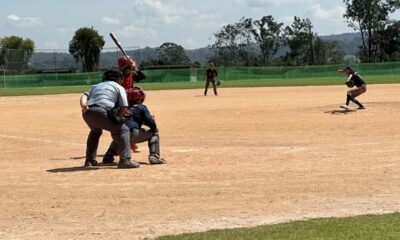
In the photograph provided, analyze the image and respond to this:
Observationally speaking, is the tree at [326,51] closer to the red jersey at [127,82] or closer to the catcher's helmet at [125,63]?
the red jersey at [127,82]

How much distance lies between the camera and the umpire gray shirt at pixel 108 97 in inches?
408

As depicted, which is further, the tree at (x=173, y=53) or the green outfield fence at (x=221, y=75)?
the tree at (x=173, y=53)

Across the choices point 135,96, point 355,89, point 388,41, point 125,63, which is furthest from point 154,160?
point 388,41

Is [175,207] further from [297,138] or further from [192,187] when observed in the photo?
[297,138]

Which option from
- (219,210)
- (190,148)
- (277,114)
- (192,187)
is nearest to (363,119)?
(277,114)

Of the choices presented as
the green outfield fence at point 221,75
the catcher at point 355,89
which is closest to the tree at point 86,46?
the green outfield fence at point 221,75

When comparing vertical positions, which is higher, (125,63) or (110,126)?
(125,63)

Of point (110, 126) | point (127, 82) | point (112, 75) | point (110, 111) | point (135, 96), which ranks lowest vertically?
point (110, 126)

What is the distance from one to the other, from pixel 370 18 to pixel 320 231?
9145cm

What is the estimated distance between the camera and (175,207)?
7.73 m

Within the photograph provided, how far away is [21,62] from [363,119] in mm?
59633

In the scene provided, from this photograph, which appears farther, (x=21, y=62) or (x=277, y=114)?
(x=21, y=62)

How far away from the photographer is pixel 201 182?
9219mm

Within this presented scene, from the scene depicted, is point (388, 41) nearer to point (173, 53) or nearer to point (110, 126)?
point (173, 53)
